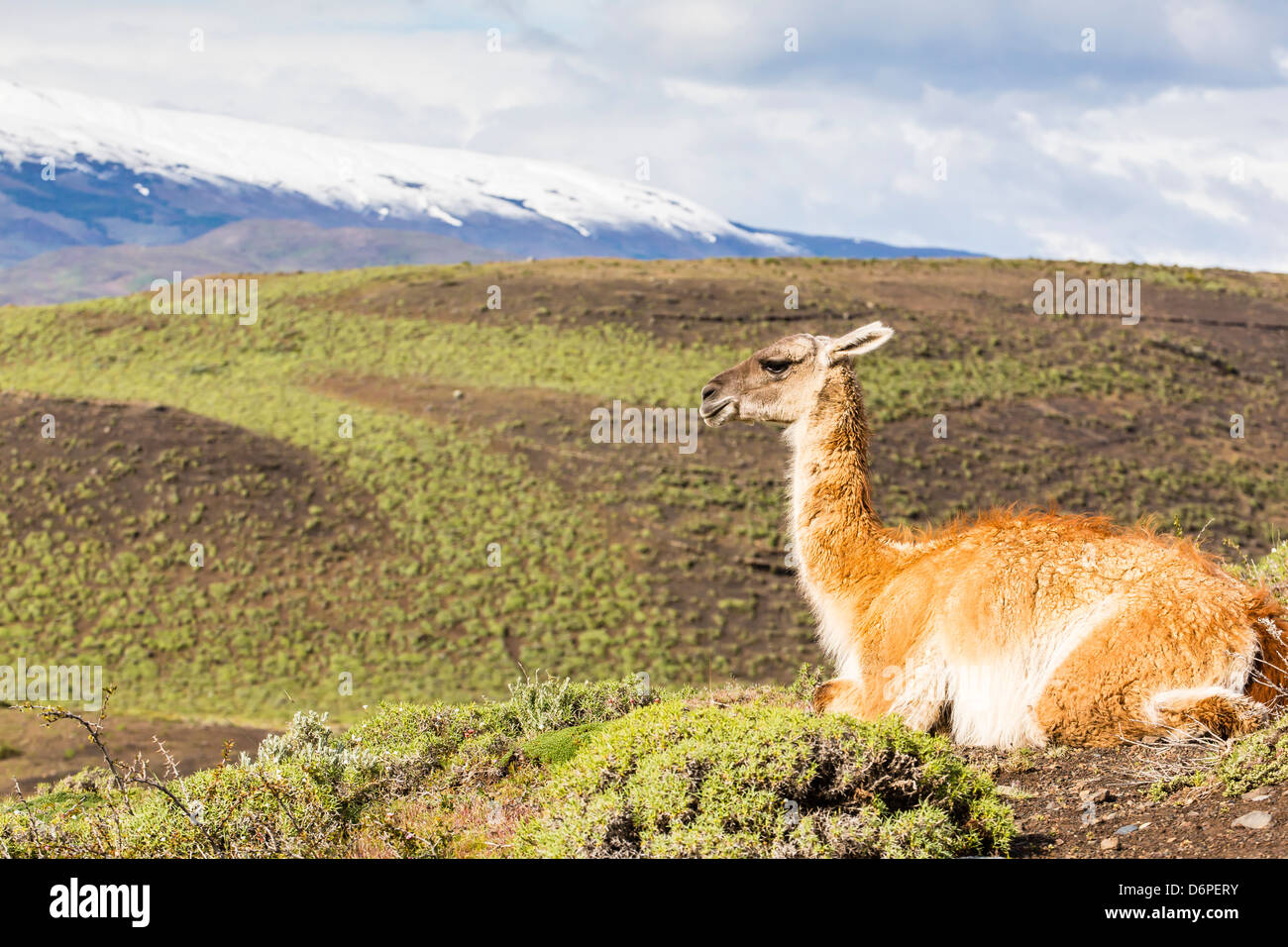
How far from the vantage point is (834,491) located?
609 cm

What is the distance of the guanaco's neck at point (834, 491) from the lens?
5.94 m

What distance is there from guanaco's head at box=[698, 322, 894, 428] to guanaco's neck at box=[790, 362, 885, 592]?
3.5 inches

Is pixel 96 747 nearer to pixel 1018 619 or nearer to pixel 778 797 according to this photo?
pixel 778 797

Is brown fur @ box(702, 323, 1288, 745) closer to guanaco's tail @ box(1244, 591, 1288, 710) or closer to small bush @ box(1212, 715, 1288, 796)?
guanaco's tail @ box(1244, 591, 1288, 710)

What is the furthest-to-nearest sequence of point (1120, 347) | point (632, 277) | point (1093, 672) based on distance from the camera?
point (632, 277) < point (1120, 347) < point (1093, 672)

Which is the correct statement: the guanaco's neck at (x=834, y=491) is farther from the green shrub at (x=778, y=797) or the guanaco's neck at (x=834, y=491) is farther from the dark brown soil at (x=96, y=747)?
the dark brown soil at (x=96, y=747)

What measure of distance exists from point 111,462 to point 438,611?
13092mm

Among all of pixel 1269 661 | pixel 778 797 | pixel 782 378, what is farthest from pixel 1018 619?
pixel 782 378

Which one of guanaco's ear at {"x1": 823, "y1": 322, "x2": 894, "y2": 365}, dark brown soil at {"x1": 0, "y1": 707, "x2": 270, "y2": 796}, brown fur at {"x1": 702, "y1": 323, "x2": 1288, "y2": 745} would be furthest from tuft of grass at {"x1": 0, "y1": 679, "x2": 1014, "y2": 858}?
dark brown soil at {"x1": 0, "y1": 707, "x2": 270, "y2": 796}

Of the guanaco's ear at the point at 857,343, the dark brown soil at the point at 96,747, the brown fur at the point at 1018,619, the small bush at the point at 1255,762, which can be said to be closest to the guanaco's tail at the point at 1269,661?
the brown fur at the point at 1018,619

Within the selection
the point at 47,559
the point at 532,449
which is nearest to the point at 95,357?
the point at 47,559

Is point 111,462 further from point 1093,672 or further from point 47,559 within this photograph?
point 1093,672

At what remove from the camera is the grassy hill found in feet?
90.0

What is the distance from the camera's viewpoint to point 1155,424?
42562 millimetres
